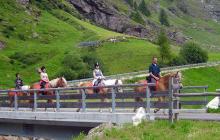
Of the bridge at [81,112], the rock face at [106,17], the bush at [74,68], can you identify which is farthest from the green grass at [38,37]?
the bridge at [81,112]

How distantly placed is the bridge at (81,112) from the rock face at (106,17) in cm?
15113

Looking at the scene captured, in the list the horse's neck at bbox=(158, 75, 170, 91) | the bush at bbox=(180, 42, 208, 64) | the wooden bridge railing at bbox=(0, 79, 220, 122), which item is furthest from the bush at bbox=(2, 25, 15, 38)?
the horse's neck at bbox=(158, 75, 170, 91)

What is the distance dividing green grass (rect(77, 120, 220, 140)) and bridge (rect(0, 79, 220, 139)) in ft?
1.53

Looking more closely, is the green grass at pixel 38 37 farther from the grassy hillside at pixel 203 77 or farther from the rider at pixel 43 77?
the rider at pixel 43 77

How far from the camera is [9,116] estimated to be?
25.9 meters

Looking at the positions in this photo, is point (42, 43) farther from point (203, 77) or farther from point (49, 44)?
point (203, 77)

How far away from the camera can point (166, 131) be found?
57.9ft

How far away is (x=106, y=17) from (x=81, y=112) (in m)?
165

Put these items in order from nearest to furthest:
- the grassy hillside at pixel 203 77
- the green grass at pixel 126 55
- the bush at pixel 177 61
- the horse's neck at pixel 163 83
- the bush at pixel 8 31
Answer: the horse's neck at pixel 163 83 → the grassy hillside at pixel 203 77 → the green grass at pixel 126 55 → the bush at pixel 177 61 → the bush at pixel 8 31

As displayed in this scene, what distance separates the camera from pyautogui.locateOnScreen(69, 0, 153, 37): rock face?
588ft

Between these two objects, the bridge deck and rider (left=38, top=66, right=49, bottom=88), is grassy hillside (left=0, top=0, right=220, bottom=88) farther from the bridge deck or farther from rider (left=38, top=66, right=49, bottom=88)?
the bridge deck

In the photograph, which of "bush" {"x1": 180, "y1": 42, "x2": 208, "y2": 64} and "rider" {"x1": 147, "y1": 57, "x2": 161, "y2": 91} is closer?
"rider" {"x1": 147, "y1": 57, "x2": 161, "y2": 91}

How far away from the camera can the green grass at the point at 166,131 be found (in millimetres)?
16828

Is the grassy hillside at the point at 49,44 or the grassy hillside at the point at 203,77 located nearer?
the grassy hillside at the point at 203,77
